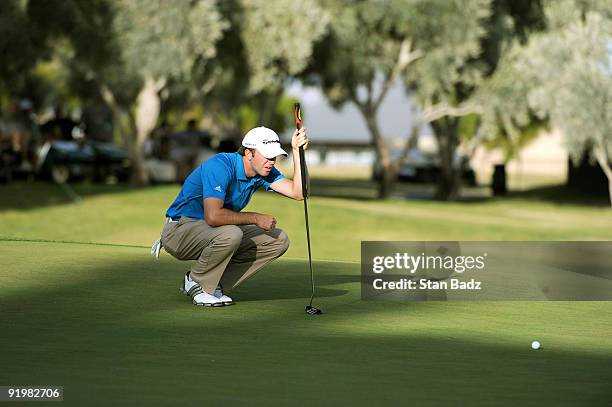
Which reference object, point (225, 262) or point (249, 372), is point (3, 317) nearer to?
point (225, 262)

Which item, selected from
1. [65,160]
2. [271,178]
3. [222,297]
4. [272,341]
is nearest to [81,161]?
[65,160]

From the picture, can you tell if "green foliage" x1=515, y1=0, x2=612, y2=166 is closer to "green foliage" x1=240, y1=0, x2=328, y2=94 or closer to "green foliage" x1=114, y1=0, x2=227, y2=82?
"green foliage" x1=240, y1=0, x2=328, y2=94

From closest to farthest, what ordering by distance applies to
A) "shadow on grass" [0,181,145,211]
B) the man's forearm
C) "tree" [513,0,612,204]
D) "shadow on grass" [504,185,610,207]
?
the man's forearm < "shadow on grass" [0,181,145,211] < "tree" [513,0,612,204] < "shadow on grass" [504,185,610,207]

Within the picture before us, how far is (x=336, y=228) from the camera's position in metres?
34.7

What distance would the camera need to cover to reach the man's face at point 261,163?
36.9 feet

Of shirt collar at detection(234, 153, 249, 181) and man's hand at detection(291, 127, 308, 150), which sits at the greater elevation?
man's hand at detection(291, 127, 308, 150)

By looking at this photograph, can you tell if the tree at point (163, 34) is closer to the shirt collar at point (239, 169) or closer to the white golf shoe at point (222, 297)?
the white golf shoe at point (222, 297)

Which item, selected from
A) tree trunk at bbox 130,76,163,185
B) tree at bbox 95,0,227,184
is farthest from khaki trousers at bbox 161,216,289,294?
tree trunk at bbox 130,76,163,185

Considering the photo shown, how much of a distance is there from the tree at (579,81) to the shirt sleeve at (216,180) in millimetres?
27309

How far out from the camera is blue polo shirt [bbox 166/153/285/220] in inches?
440

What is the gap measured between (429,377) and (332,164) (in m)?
114

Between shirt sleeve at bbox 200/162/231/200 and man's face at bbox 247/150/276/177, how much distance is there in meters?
0.25

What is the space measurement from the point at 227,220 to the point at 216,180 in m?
0.39

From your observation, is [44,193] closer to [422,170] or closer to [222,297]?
[222,297]
